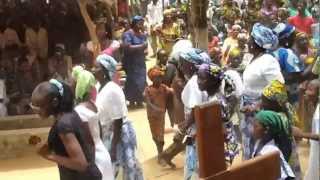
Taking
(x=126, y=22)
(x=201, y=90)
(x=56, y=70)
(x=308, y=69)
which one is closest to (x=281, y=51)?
(x=308, y=69)

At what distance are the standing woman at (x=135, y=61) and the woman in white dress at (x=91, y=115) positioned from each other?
6412mm

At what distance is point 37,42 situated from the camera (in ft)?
37.8

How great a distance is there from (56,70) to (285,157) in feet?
23.6

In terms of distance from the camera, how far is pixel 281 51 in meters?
7.31

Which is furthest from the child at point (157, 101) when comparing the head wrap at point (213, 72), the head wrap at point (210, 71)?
the head wrap at point (210, 71)

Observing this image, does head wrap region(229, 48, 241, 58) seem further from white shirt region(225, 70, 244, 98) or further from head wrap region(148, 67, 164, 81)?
white shirt region(225, 70, 244, 98)

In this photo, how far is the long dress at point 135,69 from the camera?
12398 millimetres

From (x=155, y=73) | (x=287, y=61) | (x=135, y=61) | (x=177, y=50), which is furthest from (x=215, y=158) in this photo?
(x=135, y=61)

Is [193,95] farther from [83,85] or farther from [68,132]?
[68,132]

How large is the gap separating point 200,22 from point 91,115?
4.17 metres

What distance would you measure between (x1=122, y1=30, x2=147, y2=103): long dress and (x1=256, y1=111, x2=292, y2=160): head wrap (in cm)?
811

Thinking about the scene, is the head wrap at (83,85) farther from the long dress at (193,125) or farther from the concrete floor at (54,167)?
the concrete floor at (54,167)

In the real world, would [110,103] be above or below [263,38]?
below

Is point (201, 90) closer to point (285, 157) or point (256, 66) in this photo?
point (256, 66)
